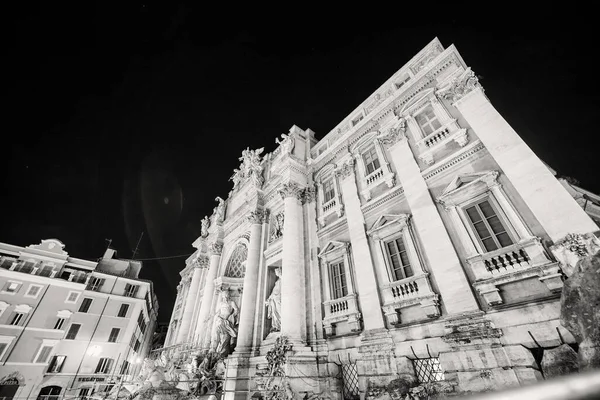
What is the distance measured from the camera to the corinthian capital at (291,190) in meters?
15.8

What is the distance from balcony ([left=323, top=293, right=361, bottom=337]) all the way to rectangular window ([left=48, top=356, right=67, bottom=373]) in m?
30.8

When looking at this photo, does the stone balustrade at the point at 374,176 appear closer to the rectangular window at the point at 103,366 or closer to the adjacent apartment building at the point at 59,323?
the adjacent apartment building at the point at 59,323

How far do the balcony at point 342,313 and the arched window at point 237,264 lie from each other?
10.2 metres

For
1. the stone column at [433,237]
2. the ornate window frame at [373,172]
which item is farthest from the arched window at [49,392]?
the stone column at [433,237]

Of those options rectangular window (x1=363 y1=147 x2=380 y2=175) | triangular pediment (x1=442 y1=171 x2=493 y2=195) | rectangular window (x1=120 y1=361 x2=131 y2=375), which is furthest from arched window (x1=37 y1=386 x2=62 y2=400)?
triangular pediment (x1=442 y1=171 x2=493 y2=195)

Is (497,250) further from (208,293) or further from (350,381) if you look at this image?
(208,293)

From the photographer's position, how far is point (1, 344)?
2400 centimetres

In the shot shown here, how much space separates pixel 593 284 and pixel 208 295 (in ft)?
66.1

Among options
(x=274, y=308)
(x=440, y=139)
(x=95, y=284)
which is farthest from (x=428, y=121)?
(x=95, y=284)

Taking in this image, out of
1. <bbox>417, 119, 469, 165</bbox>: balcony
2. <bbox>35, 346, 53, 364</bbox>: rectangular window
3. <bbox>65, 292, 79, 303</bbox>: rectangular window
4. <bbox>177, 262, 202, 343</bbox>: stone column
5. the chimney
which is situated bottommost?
<bbox>35, 346, 53, 364</bbox>: rectangular window

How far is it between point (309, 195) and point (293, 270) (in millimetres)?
4930

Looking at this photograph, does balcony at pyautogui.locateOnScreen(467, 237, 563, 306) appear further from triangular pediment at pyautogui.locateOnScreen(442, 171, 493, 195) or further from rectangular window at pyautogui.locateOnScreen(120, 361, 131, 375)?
rectangular window at pyautogui.locateOnScreen(120, 361, 131, 375)

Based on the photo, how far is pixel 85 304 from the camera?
3075 cm

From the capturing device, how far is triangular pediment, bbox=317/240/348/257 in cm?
1259
